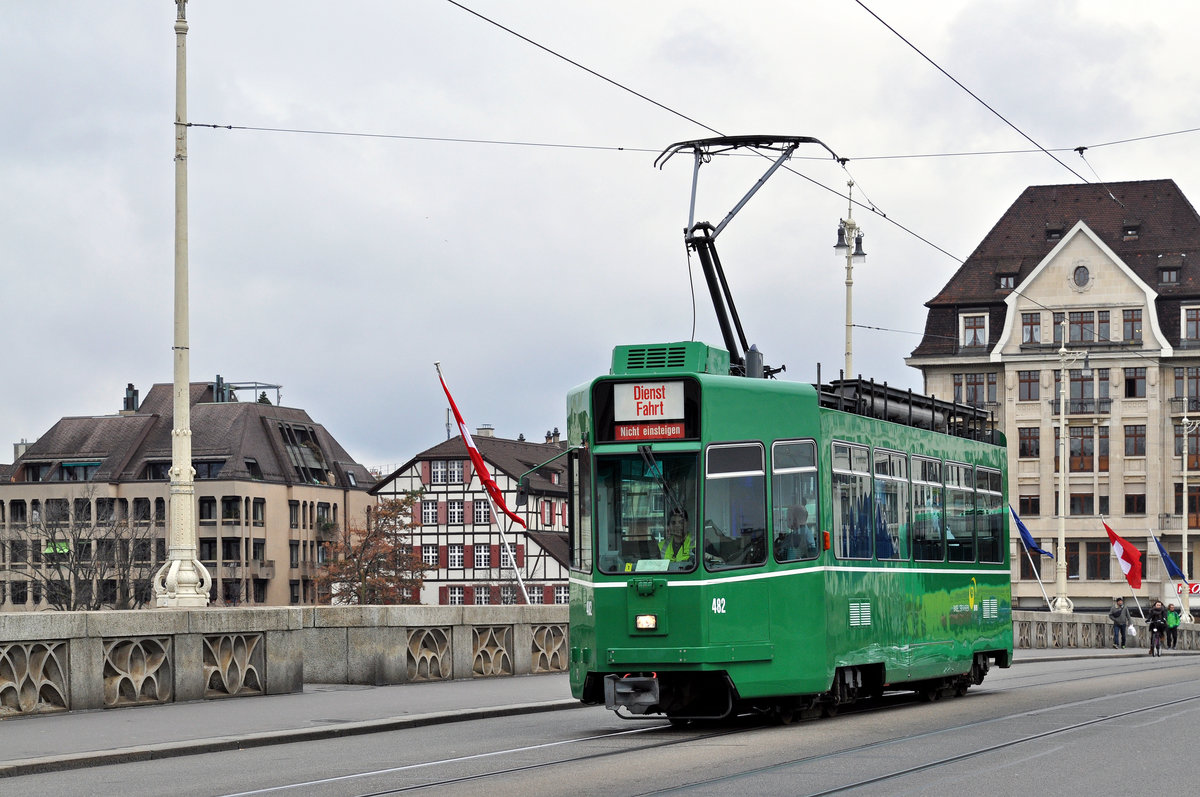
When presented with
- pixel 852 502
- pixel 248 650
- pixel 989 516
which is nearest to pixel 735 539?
pixel 852 502

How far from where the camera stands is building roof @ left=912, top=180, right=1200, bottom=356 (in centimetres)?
8744

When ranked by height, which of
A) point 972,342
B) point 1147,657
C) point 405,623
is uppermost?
point 972,342

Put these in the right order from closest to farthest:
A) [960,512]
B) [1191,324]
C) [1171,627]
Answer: [960,512] → [1171,627] → [1191,324]

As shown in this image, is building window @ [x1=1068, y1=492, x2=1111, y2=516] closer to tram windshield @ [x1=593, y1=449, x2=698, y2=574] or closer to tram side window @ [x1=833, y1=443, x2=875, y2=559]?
tram side window @ [x1=833, y1=443, x2=875, y2=559]

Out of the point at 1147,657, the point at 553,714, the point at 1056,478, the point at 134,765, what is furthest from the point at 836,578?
the point at 1056,478

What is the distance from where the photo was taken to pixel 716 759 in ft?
44.8

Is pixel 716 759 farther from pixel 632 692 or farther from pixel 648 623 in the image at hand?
pixel 648 623

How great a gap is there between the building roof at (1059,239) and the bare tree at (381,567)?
29316 mm

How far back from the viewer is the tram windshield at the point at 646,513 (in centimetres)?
1620

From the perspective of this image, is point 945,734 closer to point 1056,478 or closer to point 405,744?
point 405,744

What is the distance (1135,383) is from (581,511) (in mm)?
74687

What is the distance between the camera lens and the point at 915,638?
19.9 metres

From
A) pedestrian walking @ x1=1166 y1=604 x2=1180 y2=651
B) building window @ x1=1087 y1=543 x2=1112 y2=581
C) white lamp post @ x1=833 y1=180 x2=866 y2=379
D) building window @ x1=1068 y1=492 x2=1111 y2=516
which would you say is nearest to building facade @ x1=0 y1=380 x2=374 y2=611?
building window @ x1=1068 y1=492 x2=1111 y2=516

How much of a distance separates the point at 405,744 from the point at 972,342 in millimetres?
76939
